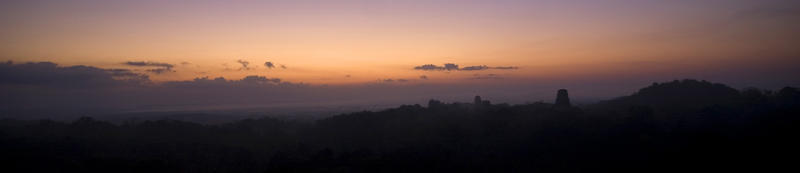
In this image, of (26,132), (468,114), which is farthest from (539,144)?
(26,132)

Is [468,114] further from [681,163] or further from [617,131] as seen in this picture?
[681,163]

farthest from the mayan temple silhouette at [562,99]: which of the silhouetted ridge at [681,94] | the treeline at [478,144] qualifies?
the silhouetted ridge at [681,94]

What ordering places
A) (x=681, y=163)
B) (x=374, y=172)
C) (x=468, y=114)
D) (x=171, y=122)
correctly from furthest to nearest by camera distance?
(x=171, y=122), (x=468, y=114), (x=374, y=172), (x=681, y=163)

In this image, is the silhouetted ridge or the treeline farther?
the silhouetted ridge

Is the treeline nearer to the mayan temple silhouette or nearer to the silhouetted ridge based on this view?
the silhouetted ridge

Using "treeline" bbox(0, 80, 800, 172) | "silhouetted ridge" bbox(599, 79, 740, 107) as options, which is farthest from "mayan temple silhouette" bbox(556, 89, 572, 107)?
"silhouetted ridge" bbox(599, 79, 740, 107)

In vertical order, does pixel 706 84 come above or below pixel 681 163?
above

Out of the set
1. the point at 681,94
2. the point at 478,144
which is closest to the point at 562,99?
the point at 681,94

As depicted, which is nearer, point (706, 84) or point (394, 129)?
point (394, 129)

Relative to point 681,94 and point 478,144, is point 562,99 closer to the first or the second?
point 681,94
